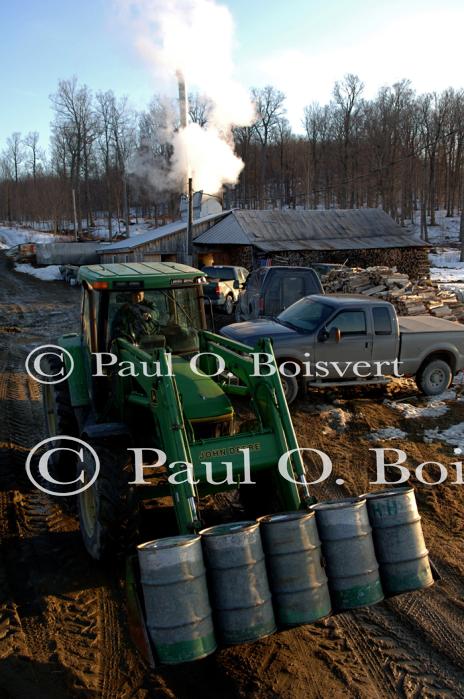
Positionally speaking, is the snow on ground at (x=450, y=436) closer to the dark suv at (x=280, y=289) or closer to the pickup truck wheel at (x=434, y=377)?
the pickup truck wheel at (x=434, y=377)

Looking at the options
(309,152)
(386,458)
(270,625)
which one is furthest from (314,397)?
(309,152)

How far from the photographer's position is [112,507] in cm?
484

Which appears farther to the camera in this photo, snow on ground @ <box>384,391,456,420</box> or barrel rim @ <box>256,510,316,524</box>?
snow on ground @ <box>384,391,456,420</box>

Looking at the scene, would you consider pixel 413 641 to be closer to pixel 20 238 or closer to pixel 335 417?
pixel 335 417

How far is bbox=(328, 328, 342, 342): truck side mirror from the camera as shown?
1039 cm

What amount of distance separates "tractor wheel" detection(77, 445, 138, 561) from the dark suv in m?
10.2

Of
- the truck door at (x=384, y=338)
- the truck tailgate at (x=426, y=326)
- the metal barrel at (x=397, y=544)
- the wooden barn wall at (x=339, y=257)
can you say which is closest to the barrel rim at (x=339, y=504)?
the metal barrel at (x=397, y=544)

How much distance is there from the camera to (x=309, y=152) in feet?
237

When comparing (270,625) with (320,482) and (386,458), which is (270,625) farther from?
(386,458)

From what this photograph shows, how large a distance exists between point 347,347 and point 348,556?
7.06 meters

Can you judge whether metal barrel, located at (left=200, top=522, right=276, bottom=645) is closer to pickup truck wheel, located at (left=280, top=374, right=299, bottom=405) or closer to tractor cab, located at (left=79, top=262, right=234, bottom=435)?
tractor cab, located at (left=79, top=262, right=234, bottom=435)

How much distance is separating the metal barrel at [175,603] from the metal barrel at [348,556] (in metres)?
0.88

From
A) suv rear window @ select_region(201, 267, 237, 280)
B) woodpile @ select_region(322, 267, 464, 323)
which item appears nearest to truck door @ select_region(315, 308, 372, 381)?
woodpile @ select_region(322, 267, 464, 323)

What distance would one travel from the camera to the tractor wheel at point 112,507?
15.9 feet
